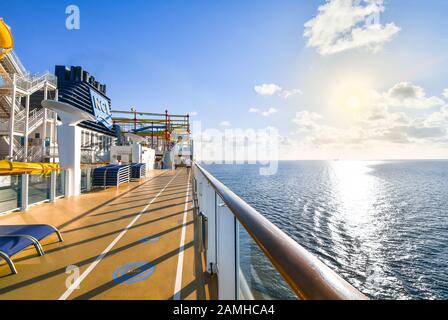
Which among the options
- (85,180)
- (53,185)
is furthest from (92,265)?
(85,180)

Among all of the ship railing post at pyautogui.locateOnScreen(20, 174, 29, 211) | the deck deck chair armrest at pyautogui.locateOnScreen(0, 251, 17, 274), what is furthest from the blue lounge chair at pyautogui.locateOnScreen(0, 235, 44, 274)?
the ship railing post at pyautogui.locateOnScreen(20, 174, 29, 211)

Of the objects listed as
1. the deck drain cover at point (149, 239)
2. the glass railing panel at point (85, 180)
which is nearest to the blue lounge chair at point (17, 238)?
the deck drain cover at point (149, 239)

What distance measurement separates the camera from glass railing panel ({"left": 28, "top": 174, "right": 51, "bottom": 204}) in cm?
577

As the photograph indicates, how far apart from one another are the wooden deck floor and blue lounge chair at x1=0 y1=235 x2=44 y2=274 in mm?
252

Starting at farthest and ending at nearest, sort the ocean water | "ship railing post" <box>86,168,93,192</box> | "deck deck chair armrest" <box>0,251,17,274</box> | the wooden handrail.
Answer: the ocean water < "ship railing post" <box>86,168,93,192</box> < "deck deck chair armrest" <box>0,251,17,274</box> < the wooden handrail

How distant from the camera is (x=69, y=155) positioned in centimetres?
714

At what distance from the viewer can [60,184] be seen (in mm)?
6859

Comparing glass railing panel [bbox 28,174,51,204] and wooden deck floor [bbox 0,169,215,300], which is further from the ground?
glass railing panel [bbox 28,174,51,204]

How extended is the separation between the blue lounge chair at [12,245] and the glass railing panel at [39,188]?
→ 3.81 meters

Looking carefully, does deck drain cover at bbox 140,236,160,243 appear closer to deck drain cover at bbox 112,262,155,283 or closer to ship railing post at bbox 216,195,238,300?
deck drain cover at bbox 112,262,155,283

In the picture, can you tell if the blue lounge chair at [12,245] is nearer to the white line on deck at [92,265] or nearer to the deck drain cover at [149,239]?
the white line on deck at [92,265]

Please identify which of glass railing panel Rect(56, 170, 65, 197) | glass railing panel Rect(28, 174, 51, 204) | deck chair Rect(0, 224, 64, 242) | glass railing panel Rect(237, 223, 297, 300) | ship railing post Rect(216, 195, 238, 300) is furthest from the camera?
glass railing panel Rect(56, 170, 65, 197)

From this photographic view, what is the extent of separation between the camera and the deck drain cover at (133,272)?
8.10ft
